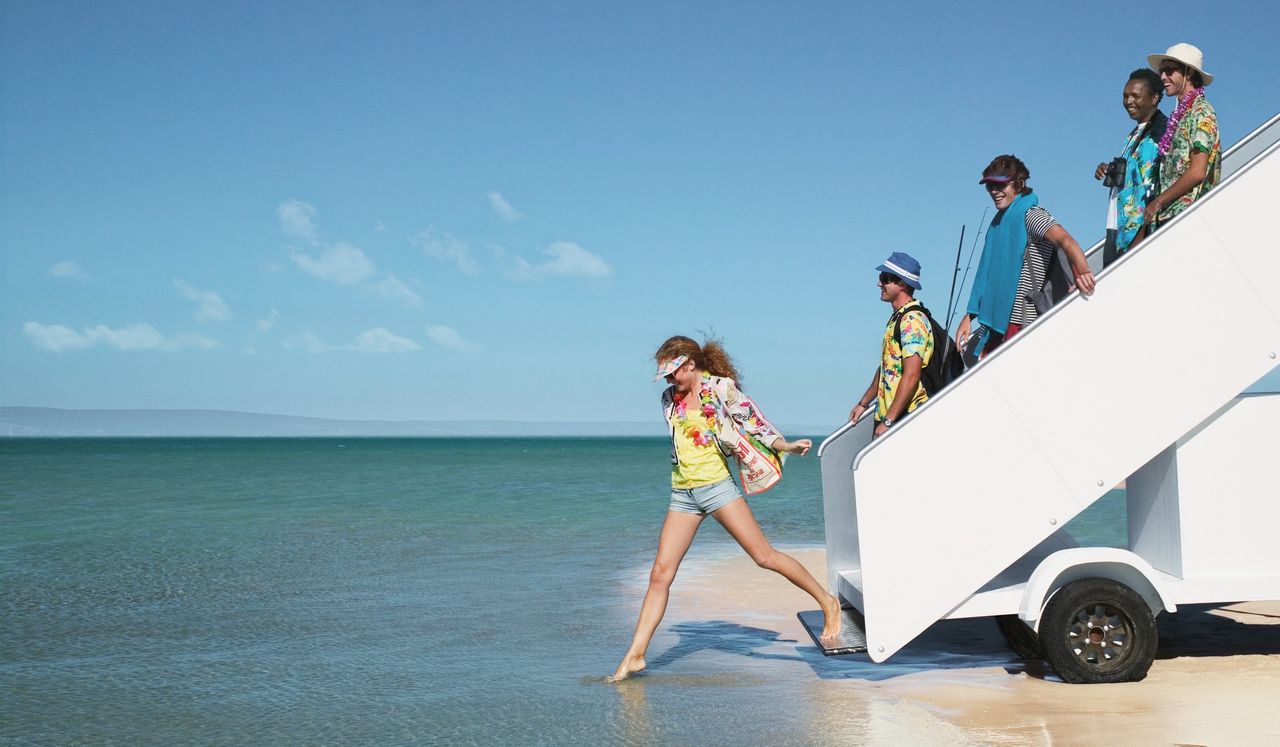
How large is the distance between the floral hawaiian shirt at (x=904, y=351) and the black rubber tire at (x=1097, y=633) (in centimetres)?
134

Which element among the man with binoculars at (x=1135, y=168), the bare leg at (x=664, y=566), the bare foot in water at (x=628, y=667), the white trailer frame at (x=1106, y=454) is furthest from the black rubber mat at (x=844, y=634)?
the man with binoculars at (x=1135, y=168)

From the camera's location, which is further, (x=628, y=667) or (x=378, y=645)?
(x=378, y=645)

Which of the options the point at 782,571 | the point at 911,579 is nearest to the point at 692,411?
the point at 782,571

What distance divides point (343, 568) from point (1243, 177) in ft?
34.4

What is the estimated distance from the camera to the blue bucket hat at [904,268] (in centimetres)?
644

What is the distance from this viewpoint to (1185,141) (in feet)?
19.9

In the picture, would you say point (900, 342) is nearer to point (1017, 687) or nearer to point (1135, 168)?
point (1135, 168)

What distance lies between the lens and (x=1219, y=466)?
587 centimetres

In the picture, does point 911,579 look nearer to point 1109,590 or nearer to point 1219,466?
point 1109,590

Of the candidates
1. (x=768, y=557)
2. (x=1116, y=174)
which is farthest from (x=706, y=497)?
(x=1116, y=174)

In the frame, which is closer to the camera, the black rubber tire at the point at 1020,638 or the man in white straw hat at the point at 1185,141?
the man in white straw hat at the point at 1185,141

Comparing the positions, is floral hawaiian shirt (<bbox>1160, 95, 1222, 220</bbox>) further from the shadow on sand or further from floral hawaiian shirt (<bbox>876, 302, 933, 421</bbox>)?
the shadow on sand

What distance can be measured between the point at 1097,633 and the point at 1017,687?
20.3 inches

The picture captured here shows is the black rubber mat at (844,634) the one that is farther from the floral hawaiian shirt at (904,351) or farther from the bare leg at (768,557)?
the floral hawaiian shirt at (904,351)
